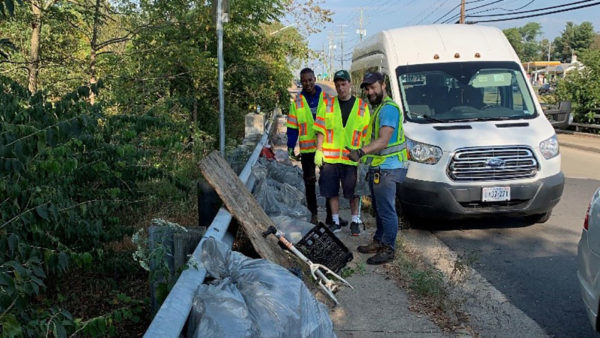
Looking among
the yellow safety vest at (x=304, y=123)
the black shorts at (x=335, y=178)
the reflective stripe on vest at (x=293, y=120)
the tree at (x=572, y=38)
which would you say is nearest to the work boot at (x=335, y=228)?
the black shorts at (x=335, y=178)

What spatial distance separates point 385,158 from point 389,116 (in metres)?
0.42

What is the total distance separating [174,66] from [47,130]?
36.0 feet

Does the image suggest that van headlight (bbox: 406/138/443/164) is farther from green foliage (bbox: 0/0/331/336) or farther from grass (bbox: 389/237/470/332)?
green foliage (bbox: 0/0/331/336)

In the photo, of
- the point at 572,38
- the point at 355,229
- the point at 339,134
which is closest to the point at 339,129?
the point at 339,134

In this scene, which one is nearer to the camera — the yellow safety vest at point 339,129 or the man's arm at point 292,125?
the yellow safety vest at point 339,129

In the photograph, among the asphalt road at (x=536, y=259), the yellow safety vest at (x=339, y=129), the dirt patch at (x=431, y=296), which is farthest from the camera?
the yellow safety vest at (x=339, y=129)

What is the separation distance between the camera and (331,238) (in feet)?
17.5

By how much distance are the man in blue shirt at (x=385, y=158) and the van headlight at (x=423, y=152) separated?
1.30 meters

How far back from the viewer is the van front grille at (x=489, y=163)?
23.7 ft

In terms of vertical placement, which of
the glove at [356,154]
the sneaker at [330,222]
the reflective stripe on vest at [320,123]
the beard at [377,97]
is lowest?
the sneaker at [330,222]

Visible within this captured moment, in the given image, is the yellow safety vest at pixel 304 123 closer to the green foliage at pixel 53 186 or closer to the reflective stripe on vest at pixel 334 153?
the reflective stripe on vest at pixel 334 153

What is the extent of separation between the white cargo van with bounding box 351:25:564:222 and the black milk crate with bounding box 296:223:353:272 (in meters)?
2.29

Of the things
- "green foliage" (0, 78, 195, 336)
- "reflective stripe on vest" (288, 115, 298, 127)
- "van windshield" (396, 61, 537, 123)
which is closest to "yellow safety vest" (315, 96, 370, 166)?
"reflective stripe on vest" (288, 115, 298, 127)

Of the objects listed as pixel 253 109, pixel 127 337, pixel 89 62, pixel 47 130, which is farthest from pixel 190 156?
pixel 47 130
